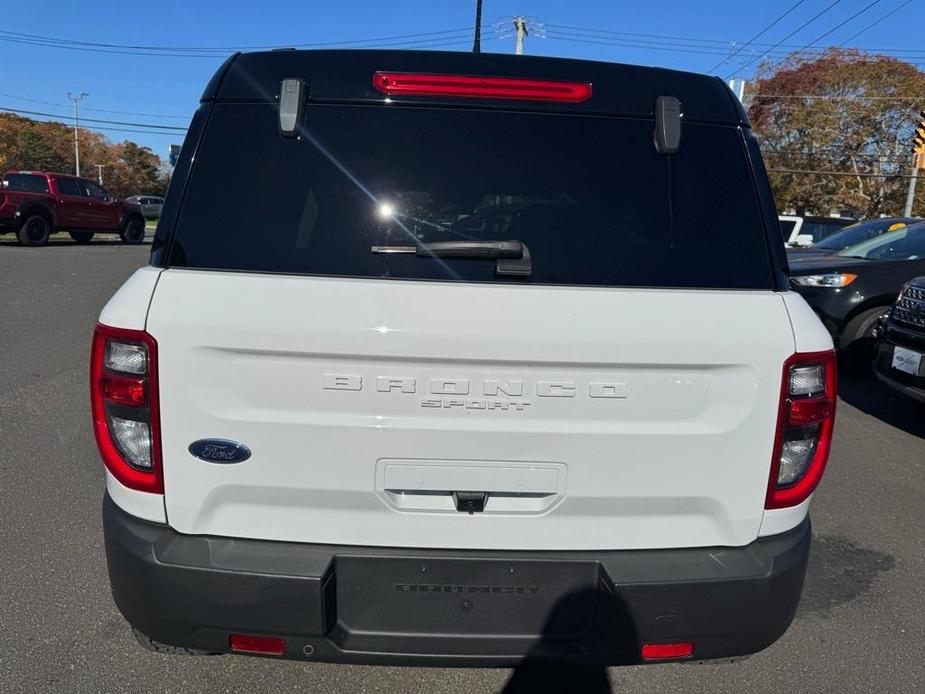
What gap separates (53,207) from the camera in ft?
64.9

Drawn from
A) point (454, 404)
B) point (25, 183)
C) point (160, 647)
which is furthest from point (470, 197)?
point (25, 183)

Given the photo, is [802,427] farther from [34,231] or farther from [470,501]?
[34,231]

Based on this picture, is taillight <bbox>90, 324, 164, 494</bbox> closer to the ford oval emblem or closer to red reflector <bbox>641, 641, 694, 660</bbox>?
the ford oval emblem

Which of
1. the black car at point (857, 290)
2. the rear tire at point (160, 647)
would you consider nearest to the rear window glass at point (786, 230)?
the black car at point (857, 290)

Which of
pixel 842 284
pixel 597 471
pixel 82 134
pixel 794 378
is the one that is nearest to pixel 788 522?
pixel 794 378

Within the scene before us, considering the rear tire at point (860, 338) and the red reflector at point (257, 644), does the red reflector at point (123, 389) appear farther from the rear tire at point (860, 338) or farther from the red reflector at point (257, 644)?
the rear tire at point (860, 338)

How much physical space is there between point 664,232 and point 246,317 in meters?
1.16

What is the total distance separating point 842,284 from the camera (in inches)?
284

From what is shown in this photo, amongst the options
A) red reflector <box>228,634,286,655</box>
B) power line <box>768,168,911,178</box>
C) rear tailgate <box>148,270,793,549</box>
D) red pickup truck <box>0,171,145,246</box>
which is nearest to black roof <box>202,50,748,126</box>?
rear tailgate <box>148,270,793,549</box>

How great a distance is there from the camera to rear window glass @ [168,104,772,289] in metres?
1.90

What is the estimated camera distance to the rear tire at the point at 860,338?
715cm

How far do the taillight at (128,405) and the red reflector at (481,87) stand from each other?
0.98 meters

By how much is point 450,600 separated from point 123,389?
1.02 m

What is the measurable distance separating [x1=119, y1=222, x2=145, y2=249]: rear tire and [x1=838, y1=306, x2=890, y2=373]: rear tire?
73.1ft
